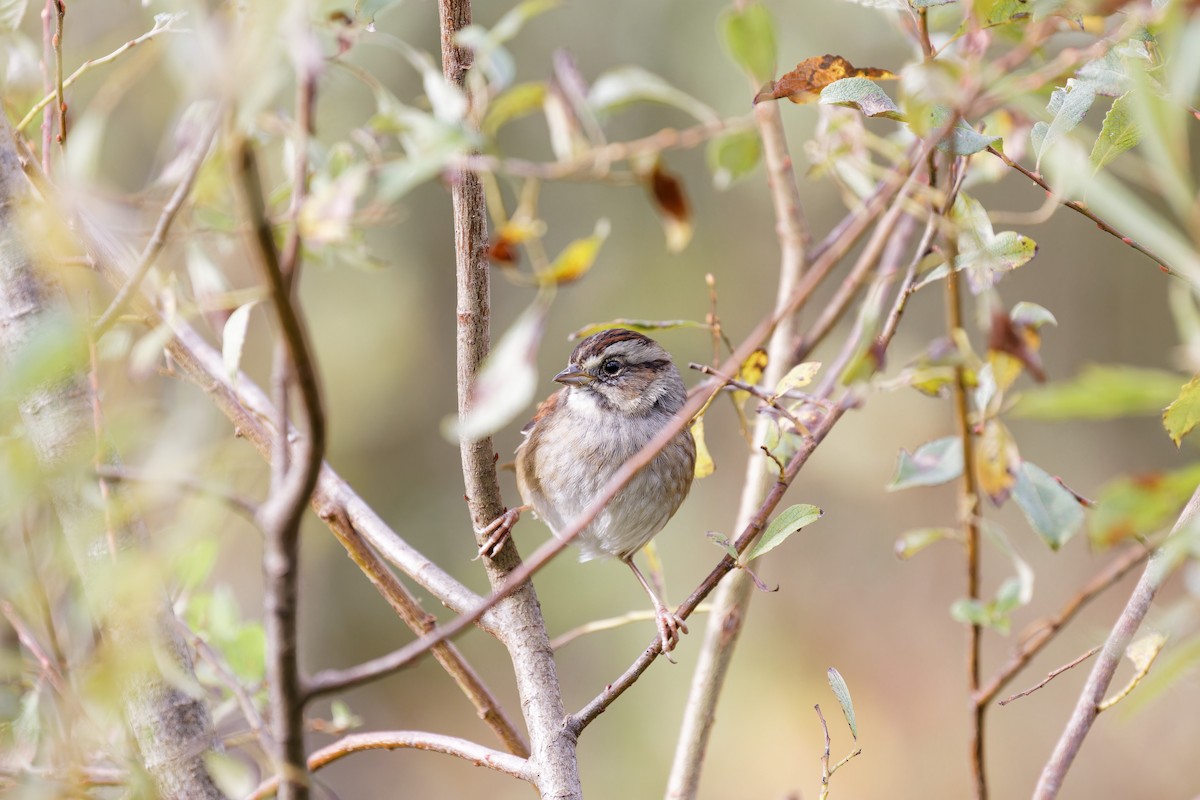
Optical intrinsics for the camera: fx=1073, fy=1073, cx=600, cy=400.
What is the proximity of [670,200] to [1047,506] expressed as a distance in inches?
21.8

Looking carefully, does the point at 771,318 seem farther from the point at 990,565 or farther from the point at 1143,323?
the point at 1143,323

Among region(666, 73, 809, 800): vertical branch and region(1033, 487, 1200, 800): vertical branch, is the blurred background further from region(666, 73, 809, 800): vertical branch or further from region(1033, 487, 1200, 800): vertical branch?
region(1033, 487, 1200, 800): vertical branch

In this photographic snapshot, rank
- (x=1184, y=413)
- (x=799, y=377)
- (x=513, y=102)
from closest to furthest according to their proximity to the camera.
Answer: (x=513, y=102) → (x=1184, y=413) → (x=799, y=377)

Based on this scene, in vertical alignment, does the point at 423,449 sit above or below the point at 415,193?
below

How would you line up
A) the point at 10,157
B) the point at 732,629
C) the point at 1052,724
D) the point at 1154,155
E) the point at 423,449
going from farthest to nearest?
1. the point at 423,449
2. the point at 1052,724
3. the point at 732,629
4. the point at 10,157
5. the point at 1154,155

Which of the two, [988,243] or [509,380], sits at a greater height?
[988,243]

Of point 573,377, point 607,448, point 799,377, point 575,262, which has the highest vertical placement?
point 573,377

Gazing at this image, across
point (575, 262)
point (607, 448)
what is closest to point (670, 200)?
point (575, 262)

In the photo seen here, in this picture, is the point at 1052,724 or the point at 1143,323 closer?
the point at 1052,724

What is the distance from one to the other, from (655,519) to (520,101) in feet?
7.32

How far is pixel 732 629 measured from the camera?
7.50 feet

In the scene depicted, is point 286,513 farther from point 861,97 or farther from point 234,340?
point 861,97

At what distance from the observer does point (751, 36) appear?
41.9 inches

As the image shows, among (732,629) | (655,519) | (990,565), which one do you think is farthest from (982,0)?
(990,565)
